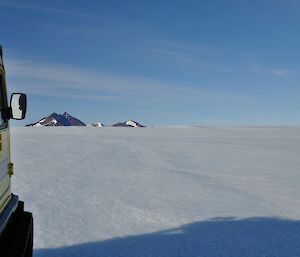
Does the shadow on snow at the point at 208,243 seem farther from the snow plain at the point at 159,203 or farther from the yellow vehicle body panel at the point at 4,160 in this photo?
the yellow vehicle body panel at the point at 4,160

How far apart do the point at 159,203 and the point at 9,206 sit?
3678mm

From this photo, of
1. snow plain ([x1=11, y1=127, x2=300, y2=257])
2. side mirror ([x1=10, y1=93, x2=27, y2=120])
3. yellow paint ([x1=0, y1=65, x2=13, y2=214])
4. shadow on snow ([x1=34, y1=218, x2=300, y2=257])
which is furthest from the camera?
snow plain ([x1=11, y1=127, x2=300, y2=257])

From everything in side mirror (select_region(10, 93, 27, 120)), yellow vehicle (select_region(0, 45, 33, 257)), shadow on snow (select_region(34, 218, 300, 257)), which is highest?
side mirror (select_region(10, 93, 27, 120))

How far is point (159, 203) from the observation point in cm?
815

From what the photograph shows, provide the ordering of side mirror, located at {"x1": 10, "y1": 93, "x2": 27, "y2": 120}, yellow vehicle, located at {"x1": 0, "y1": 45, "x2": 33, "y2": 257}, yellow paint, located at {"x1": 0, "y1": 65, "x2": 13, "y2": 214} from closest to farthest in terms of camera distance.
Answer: yellow vehicle, located at {"x1": 0, "y1": 45, "x2": 33, "y2": 257} < yellow paint, located at {"x1": 0, "y1": 65, "x2": 13, "y2": 214} < side mirror, located at {"x1": 10, "y1": 93, "x2": 27, "y2": 120}

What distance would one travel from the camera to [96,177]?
1036 centimetres

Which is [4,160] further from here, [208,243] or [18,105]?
[208,243]

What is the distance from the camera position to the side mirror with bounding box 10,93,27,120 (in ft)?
15.3

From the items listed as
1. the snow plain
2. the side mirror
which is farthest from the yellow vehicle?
the snow plain

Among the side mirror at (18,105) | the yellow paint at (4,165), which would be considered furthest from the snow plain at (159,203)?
the side mirror at (18,105)

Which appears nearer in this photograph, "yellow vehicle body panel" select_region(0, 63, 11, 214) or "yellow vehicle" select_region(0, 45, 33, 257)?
"yellow vehicle" select_region(0, 45, 33, 257)

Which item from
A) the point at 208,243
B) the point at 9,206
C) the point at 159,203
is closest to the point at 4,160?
the point at 9,206

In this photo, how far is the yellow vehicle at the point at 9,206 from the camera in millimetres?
4270

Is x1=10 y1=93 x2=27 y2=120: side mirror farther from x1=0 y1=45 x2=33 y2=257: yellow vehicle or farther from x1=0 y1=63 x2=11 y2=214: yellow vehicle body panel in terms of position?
x1=0 y1=63 x2=11 y2=214: yellow vehicle body panel
